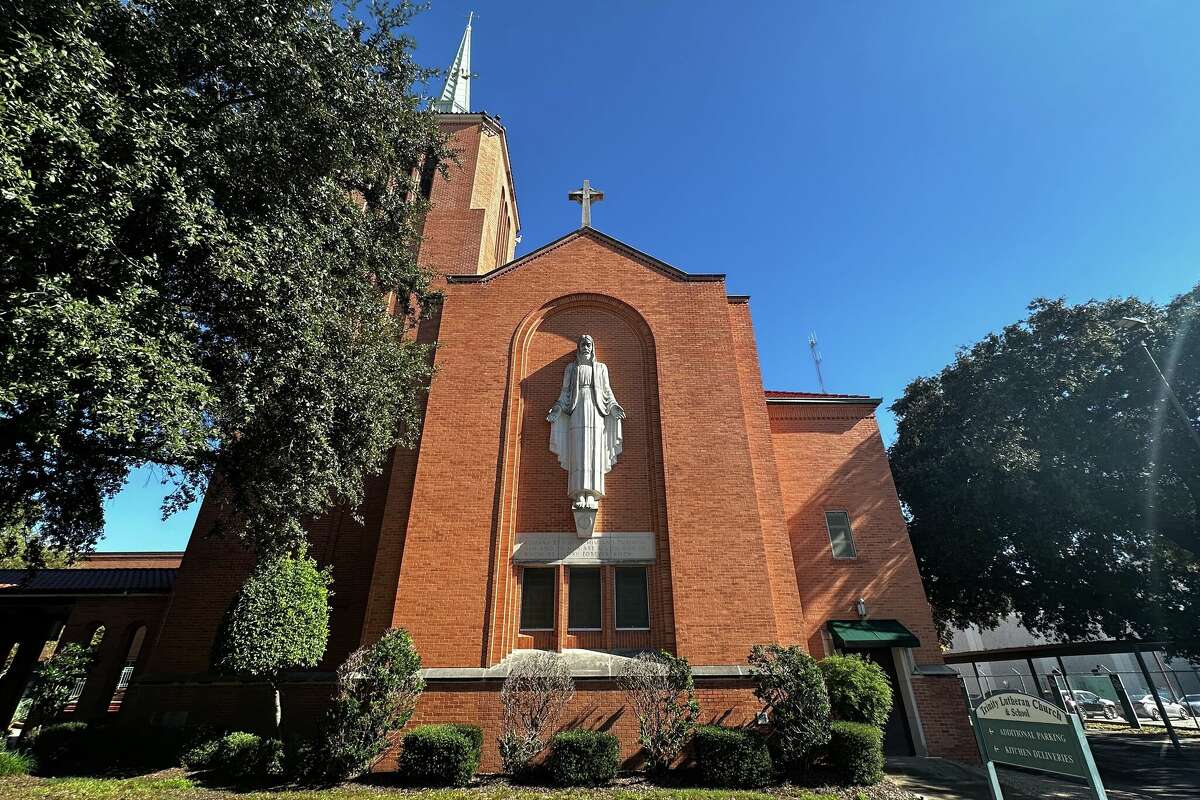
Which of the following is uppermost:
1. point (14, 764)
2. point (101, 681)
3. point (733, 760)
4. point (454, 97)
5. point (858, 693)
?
point (454, 97)

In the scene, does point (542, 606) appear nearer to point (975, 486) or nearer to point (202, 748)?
point (202, 748)

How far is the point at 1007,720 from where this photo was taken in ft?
22.1

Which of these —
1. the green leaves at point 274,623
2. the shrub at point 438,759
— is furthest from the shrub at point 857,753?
the green leaves at point 274,623

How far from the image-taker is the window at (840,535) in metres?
15.7

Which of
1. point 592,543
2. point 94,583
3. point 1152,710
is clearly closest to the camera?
point 592,543

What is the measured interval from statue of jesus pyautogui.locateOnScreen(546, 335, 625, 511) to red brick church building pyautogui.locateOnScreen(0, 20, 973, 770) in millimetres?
248

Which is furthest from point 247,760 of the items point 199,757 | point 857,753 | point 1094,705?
point 1094,705

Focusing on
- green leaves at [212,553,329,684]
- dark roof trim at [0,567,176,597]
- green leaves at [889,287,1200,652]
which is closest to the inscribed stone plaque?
green leaves at [212,553,329,684]

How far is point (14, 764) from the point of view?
11070 mm

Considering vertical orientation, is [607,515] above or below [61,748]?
above

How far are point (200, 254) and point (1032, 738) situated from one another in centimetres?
1410

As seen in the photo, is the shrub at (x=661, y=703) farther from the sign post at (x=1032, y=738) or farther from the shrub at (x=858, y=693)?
the sign post at (x=1032, y=738)

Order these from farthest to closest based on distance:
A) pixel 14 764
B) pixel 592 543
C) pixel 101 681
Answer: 1. pixel 101 681
2. pixel 592 543
3. pixel 14 764

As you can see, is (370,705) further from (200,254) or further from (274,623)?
(200,254)
